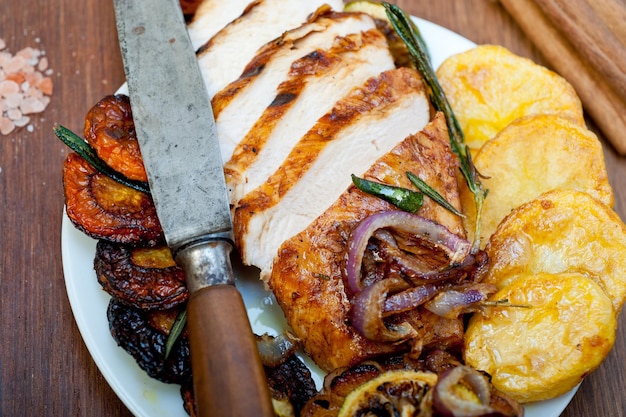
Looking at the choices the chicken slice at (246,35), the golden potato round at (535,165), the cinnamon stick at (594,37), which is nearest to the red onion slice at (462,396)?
the golden potato round at (535,165)

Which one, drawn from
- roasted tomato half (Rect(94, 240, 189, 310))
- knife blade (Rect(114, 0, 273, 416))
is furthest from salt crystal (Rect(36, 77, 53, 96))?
roasted tomato half (Rect(94, 240, 189, 310))

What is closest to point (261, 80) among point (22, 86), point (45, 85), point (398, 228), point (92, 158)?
point (92, 158)

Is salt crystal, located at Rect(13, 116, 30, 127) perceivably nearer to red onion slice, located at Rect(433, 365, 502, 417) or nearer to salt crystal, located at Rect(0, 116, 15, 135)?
salt crystal, located at Rect(0, 116, 15, 135)

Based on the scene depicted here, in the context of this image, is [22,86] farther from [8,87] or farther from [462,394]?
[462,394]

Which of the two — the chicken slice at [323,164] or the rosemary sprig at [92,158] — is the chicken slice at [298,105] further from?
the rosemary sprig at [92,158]

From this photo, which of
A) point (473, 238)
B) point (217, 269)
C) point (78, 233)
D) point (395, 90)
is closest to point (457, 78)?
point (395, 90)

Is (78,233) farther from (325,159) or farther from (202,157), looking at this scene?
(325,159)

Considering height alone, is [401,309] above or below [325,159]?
below
